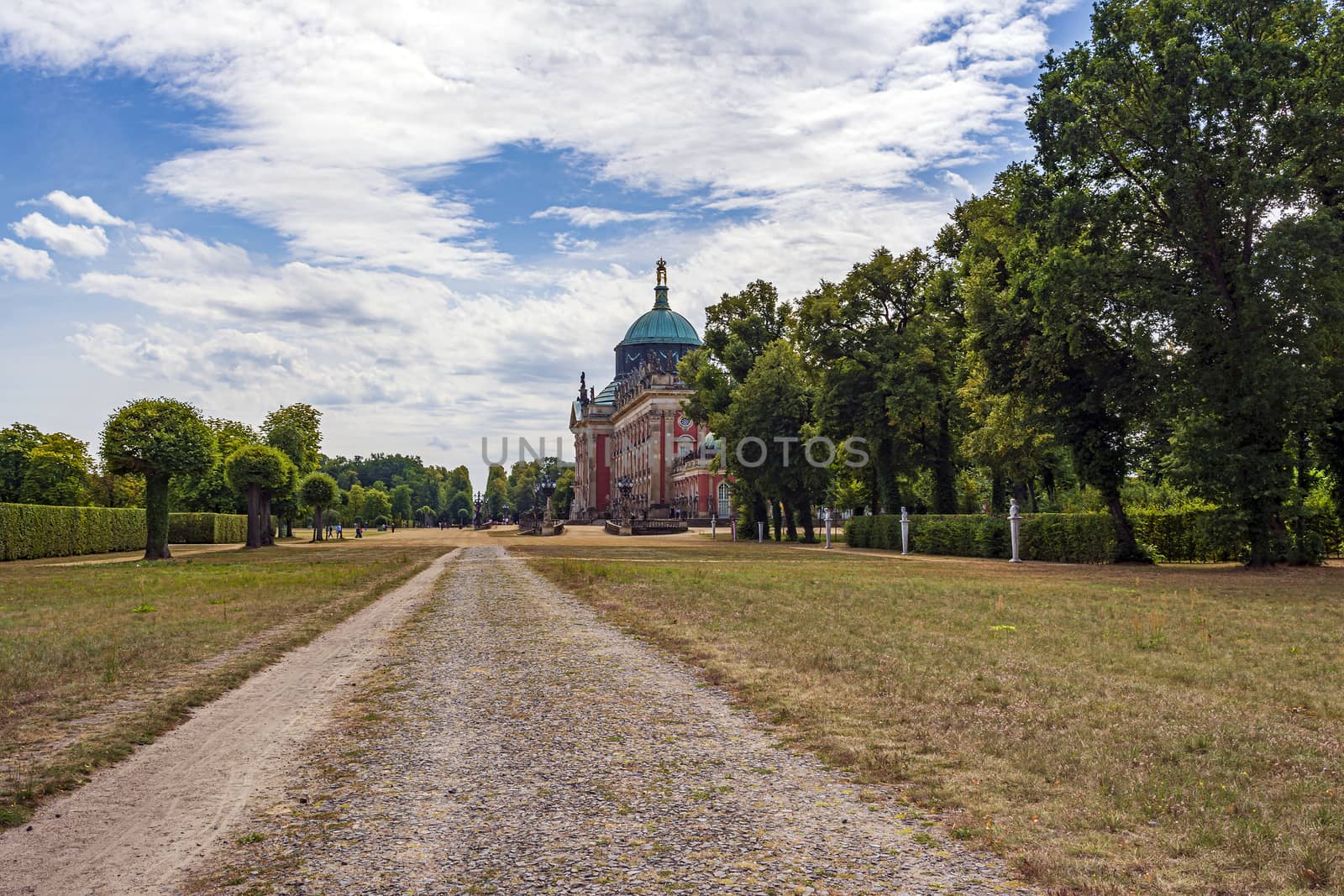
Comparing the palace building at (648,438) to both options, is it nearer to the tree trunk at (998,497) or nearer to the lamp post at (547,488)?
the lamp post at (547,488)

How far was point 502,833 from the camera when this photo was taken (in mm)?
5004

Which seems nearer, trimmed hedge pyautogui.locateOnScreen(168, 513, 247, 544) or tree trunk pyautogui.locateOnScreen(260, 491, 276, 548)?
tree trunk pyautogui.locateOnScreen(260, 491, 276, 548)

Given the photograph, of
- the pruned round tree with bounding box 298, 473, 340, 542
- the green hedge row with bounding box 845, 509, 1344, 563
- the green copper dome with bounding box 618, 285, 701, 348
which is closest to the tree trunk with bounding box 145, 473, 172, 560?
the green hedge row with bounding box 845, 509, 1344, 563

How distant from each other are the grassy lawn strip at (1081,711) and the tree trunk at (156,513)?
80.6 ft

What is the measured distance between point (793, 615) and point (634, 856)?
399 inches

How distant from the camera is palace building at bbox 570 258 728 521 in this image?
109500 millimetres

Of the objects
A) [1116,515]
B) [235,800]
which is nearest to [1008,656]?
[235,800]

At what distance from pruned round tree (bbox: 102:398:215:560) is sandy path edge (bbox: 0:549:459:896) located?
28309mm

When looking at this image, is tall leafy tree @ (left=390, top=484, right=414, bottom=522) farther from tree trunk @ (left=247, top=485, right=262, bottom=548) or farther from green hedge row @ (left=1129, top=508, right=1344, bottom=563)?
green hedge row @ (left=1129, top=508, right=1344, bottom=563)

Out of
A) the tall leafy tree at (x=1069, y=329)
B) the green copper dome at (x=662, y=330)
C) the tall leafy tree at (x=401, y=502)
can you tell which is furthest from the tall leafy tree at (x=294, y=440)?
the tall leafy tree at (x=401, y=502)

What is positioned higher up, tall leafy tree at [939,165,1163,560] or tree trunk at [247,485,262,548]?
tall leafy tree at [939,165,1163,560]

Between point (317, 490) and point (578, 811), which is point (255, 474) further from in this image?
point (578, 811)

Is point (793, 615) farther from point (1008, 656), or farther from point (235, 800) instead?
point (235, 800)

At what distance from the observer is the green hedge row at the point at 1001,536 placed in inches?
1222
